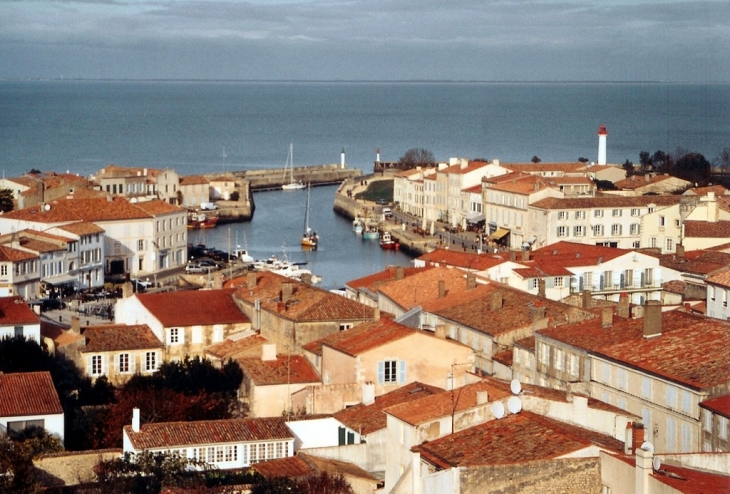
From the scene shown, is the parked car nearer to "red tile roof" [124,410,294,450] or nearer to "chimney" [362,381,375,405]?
"chimney" [362,381,375,405]

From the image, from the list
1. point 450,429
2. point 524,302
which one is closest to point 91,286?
point 524,302

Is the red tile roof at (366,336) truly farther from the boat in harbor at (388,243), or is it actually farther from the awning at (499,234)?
the boat in harbor at (388,243)

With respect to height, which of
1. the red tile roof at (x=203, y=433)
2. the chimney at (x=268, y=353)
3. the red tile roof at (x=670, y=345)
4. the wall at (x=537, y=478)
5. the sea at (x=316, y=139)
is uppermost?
the wall at (x=537, y=478)

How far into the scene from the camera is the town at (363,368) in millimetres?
12477

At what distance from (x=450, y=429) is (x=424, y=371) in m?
5.43

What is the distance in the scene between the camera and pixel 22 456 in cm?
1436

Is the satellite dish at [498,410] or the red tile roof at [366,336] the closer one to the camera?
the satellite dish at [498,410]

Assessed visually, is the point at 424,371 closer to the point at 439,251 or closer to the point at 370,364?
the point at 370,364

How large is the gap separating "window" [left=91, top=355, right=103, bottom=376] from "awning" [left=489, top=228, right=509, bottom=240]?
24.0m

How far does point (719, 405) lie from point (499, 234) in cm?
2977

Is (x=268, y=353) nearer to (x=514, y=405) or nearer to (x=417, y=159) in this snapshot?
(x=514, y=405)

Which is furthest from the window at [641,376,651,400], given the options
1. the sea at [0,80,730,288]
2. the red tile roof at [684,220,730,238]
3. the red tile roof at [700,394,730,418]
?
the sea at [0,80,730,288]

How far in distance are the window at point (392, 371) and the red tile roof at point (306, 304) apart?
123 inches

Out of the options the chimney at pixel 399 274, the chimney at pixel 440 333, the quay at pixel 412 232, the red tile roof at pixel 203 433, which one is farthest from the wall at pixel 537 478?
the quay at pixel 412 232
